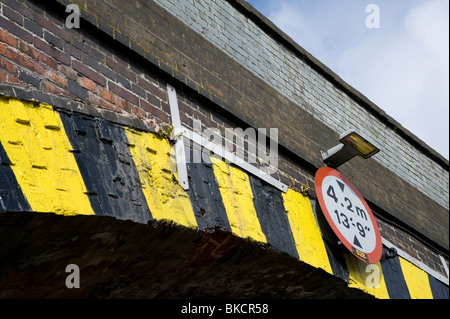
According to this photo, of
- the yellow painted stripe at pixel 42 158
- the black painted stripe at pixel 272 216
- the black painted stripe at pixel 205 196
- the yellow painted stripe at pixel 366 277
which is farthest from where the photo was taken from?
the yellow painted stripe at pixel 366 277

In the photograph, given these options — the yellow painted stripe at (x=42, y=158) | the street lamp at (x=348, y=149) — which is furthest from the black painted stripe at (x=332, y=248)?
the yellow painted stripe at (x=42, y=158)

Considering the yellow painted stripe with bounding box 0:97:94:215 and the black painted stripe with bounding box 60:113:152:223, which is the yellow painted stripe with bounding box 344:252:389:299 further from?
the yellow painted stripe with bounding box 0:97:94:215

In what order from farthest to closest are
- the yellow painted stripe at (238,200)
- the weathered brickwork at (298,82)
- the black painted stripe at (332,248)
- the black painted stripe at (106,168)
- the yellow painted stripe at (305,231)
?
the weathered brickwork at (298,82), the black painted stripe at (332,248), the yellow painted stripe at (305,231), the yellow painted stripe at (238,200), the black painted stripe at (106,168)

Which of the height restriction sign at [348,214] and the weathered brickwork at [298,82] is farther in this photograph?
the weathered brickwork at [298,82]

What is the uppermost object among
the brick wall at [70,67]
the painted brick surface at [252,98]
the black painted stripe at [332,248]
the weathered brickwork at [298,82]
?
the weathered brickwork at [298,82]

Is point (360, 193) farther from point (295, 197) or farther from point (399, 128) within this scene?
point (399, 128)

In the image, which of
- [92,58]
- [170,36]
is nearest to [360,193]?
[170,36]

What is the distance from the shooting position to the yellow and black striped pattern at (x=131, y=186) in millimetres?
3707

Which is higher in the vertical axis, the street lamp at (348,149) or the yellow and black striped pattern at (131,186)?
the street lamp at (348,149)

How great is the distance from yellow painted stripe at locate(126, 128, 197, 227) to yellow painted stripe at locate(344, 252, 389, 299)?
6.21ft

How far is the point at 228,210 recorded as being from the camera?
4.88m

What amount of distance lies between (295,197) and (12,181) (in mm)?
2802

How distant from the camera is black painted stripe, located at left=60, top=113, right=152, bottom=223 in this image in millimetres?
3992

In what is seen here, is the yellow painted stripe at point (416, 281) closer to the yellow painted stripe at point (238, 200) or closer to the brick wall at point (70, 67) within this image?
the yellow painted stripe at point (238, 200)
